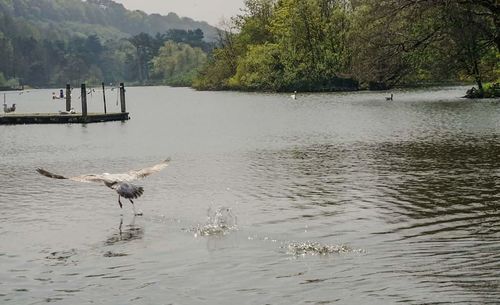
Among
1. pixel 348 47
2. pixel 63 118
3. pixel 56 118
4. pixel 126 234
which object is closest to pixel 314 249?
pixel 126 234

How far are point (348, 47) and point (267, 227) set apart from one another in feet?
259

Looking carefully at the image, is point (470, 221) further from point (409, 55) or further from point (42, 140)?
point (409, 55)

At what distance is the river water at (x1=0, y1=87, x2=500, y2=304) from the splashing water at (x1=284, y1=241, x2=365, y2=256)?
0.07 meters

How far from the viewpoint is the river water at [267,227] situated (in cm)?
1345

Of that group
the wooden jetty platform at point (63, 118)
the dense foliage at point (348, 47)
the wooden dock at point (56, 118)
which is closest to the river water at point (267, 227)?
the dense foliage at point (348, 47)

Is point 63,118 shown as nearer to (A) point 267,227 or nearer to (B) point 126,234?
(B) point 126,234

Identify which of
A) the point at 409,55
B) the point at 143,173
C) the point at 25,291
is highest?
the point at 409,55

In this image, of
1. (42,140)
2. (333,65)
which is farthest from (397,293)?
(333,65)

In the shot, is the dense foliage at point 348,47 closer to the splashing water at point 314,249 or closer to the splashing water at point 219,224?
the splashing water at point 219,224

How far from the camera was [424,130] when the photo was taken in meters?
43.9

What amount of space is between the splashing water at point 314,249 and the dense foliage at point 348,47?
3267 cm

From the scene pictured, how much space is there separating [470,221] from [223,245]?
6.33 meters

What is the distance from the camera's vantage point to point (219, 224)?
61.6 feet

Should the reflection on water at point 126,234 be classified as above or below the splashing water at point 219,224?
below
